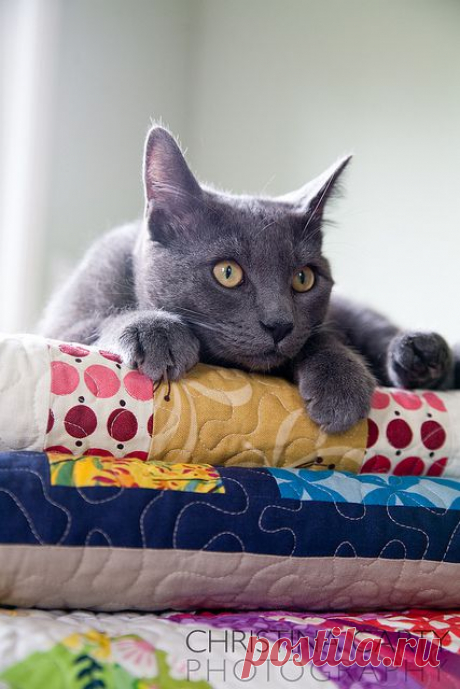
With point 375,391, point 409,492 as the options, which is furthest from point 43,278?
point 409,492

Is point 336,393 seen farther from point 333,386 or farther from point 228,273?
point 228,273

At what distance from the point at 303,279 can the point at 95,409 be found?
0.47 m

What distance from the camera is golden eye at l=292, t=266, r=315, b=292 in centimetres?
119

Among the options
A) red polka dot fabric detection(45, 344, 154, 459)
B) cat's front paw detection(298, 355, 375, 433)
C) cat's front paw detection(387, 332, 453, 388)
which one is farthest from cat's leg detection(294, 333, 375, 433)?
red polka dot fabric detection(45, 344, 154, 459)

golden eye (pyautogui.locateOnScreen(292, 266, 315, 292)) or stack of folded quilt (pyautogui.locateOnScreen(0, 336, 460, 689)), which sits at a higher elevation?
golden eye (pyautogui.locateOnScreen(292, 266, 315, 292))

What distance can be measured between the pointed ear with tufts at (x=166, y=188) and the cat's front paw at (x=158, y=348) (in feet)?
0.71

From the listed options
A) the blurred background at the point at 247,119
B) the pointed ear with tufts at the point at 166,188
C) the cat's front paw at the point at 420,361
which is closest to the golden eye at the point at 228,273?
the pointed ear with tufts at the point at 166,188

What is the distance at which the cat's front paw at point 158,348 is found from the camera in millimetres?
965

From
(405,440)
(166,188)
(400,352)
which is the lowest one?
(405,440)

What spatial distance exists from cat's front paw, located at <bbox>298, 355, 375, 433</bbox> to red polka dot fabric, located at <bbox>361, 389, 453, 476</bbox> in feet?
0.13

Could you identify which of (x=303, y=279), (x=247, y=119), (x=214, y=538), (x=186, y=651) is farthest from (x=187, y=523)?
(x=247, y=119)

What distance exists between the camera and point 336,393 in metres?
1.02

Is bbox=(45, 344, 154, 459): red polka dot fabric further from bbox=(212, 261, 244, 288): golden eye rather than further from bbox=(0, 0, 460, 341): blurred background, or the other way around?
bbox=(0, 0, 460, 341): blurred background

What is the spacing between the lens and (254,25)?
2582 mm
